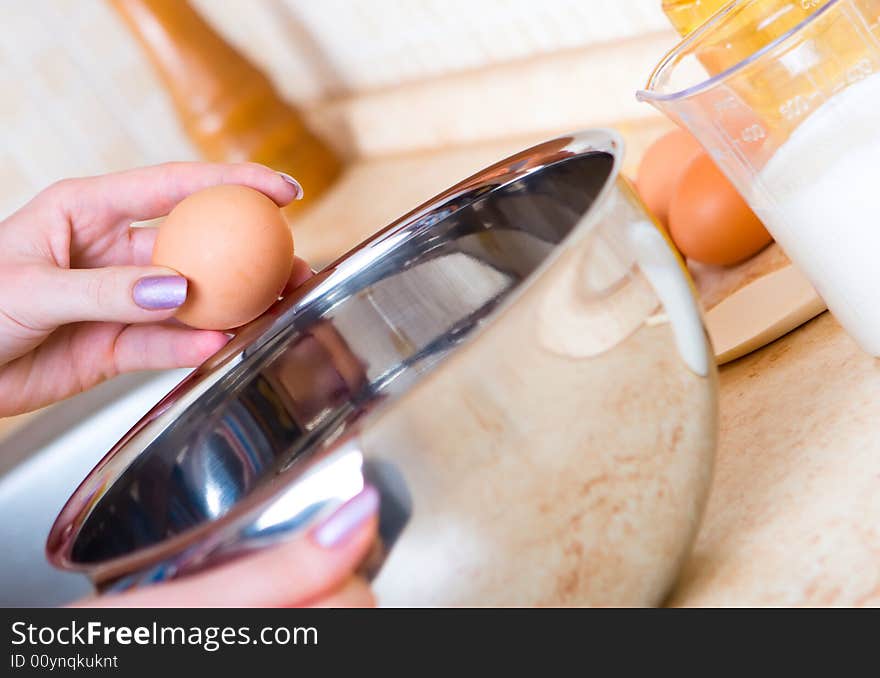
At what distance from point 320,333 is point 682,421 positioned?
29cm

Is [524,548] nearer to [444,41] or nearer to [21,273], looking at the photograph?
[21,273]

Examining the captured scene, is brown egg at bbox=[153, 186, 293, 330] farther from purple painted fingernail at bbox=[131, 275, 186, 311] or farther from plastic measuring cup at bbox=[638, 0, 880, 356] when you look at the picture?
plastic measuring cup at bbox=[638, 0, 880, 356]

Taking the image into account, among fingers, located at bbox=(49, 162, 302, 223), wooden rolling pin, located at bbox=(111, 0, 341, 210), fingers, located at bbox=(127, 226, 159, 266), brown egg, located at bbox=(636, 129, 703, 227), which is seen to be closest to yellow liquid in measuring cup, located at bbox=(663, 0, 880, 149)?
brown egg, located at bbox=(636, 129, 703, 227)

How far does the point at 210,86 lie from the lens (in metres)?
1.36

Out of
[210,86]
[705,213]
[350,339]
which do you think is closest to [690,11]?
[705,213]

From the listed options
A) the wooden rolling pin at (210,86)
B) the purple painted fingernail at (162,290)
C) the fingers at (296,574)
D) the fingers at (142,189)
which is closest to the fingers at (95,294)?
the purple painted fingernail at (162,290)

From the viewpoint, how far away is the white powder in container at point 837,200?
501 mm

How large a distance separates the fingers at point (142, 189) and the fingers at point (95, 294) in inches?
4.3

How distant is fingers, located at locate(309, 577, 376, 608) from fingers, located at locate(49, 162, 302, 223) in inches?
17.0

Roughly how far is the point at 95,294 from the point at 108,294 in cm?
2

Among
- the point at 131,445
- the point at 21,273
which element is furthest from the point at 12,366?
the point at 131,445

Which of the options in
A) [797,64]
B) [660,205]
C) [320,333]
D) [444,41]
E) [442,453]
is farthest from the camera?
[444,41]

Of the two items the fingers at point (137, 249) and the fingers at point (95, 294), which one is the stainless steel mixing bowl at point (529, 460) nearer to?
the fingers at point (95, 294)
